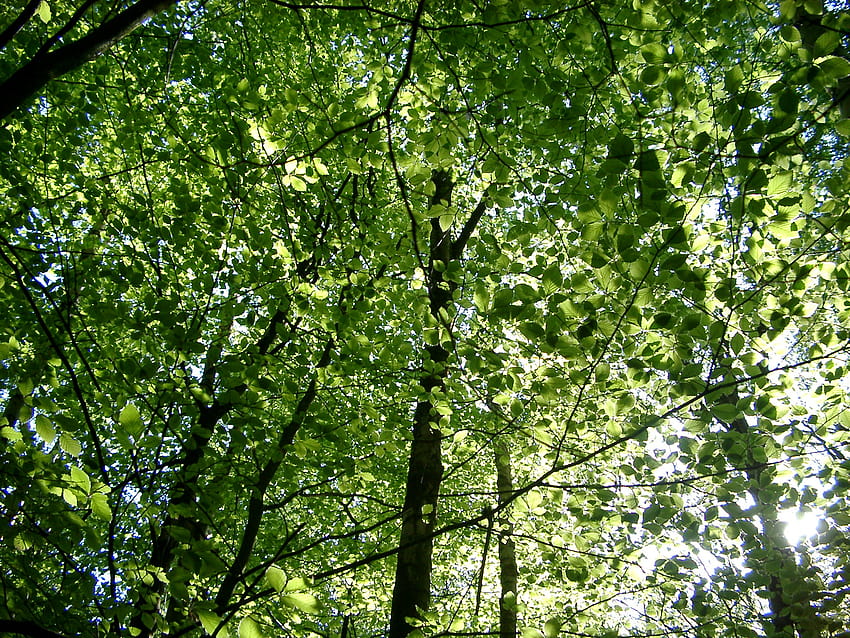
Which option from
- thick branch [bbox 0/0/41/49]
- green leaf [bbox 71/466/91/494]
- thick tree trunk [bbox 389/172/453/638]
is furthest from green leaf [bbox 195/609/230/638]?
→ thick tree trunk [bbox 389/172/453/638]

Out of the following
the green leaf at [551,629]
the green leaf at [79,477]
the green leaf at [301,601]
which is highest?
the green leaf at [79,477]

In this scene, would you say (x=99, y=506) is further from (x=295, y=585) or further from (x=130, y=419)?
(x=295, y=585)

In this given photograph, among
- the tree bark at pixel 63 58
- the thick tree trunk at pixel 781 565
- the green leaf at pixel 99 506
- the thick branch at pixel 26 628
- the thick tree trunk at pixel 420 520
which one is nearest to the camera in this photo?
the thick branch at pixel 26 628

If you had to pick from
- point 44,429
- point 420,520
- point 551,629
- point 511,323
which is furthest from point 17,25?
point 420,520

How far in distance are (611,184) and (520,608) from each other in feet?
9.00

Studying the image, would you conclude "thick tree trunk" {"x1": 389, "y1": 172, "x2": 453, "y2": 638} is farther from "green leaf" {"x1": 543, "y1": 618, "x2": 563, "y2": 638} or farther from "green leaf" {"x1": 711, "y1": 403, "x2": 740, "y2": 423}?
"green leaf" {"x1": 711, "y1": 403, "x2": 740, "y2": 423}

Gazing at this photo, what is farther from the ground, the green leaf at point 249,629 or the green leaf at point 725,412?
the green leaf at point 725,412

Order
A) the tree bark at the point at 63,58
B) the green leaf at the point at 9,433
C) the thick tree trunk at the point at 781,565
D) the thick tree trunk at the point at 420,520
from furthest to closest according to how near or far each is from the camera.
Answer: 1. the thick tree trunk at the point at 420,520
2. the thick tree trunk at the point at 781,565
3. the green leaf at the point at 9,433
4. the tree bark at the point at 63,58

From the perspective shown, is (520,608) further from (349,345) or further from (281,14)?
(281,14)

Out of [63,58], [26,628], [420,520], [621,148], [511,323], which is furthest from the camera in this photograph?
[420,520]

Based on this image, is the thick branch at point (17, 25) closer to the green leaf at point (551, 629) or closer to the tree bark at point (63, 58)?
the tree bark at point (63, 58)

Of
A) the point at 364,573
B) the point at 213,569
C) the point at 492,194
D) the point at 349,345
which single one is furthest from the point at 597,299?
the point at 364,573

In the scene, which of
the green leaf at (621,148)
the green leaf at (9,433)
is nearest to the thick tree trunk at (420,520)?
the green leaf at (621,148)

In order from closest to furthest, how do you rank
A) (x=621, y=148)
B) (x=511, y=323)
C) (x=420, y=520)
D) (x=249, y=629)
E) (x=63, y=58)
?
1. (x=249, y=629)
2. (x=63, y=58)
3. (x=621, y=148)
4. (x=511, y=323)
5. (x=420, y=520)
